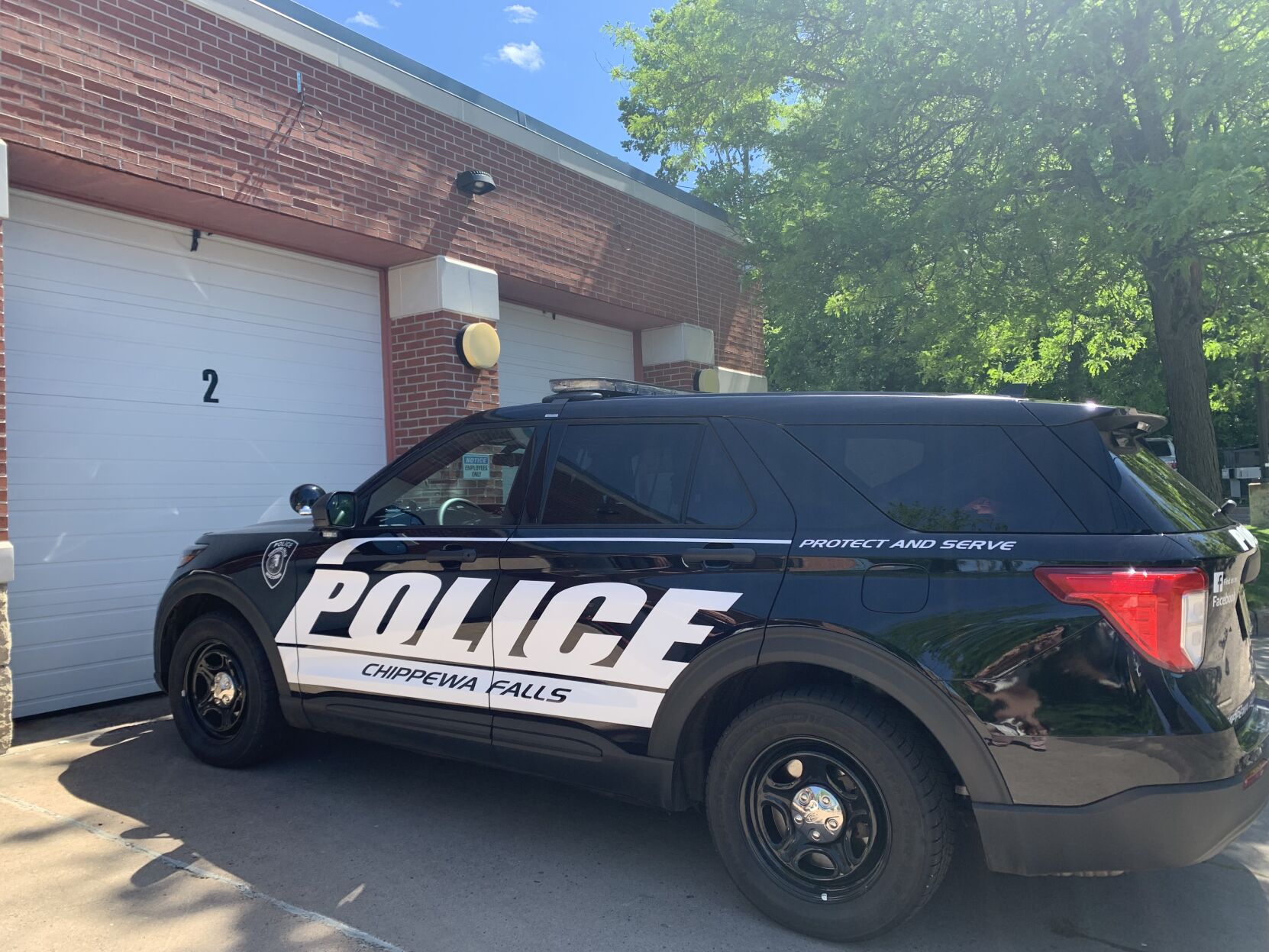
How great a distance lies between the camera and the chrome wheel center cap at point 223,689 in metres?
4.93

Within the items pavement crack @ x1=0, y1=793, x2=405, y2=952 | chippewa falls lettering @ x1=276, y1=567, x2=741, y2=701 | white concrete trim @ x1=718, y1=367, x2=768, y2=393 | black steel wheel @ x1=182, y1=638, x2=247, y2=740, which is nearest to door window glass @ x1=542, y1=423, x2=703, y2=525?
chippewa falls lettering @ x1=276, y1=567, x2=741, y2=701

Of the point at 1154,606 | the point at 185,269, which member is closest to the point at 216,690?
the point at 185,269

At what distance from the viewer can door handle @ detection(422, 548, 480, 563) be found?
13.3 ft

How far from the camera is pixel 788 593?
3.29 metres

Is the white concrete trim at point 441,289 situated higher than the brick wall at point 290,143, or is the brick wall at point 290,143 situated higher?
the brick wall at point 290,143

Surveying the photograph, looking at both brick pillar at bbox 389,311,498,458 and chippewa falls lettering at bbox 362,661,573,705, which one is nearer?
chippewa falls lettering at bbox 362,661,573,705

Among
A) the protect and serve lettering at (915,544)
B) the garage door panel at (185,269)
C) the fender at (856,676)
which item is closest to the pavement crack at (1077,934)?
the fender at (856,676)

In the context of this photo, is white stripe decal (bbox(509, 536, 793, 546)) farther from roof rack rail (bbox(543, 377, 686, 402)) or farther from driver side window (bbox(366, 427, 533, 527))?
roof rack rail (bbox(543, 377, 686, 402))

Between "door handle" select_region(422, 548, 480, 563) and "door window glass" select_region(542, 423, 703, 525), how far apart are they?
1.20ft

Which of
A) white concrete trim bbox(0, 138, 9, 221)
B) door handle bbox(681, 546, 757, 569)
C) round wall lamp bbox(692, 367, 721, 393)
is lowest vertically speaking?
door handle bbox(681, 546, 757, 569)

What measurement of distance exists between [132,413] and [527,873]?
15.8 ft

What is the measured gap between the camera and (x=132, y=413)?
6809mm

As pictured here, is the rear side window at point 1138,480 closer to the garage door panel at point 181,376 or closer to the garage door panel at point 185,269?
the garage door panel at point 181,376

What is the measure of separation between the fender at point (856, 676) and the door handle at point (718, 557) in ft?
0.87
